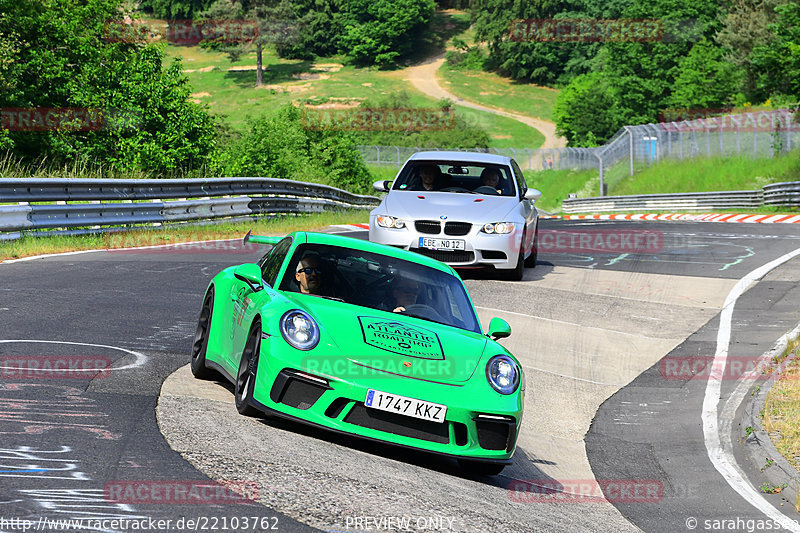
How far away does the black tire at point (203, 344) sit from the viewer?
25.8 ft

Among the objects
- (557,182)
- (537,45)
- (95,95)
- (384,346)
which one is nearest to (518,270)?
(384,346)

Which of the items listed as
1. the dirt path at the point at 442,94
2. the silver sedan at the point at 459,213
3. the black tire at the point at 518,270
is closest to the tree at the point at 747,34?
the dirt path at the point at 442,94

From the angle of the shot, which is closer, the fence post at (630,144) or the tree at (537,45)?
the fence post at (630,144)

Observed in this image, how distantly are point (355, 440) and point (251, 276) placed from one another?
1358mm

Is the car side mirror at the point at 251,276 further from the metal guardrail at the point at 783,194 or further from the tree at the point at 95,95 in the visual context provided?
the metal guardrail at the point at 783,194

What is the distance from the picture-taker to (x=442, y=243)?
14.1 m

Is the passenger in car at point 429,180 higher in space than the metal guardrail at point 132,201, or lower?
higher

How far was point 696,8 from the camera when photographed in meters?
91.1

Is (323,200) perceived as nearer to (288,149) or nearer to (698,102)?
(288,149)

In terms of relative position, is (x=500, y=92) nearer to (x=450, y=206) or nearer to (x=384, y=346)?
(x=450, y=206)

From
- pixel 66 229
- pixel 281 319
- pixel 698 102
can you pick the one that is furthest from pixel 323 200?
pixel 698 102

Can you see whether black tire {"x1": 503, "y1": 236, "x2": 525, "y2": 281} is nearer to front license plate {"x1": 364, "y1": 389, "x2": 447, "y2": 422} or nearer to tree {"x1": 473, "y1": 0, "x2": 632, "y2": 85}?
front license plate {"x1": 364, "y1": 389, "x2": 447, "y2": 422}

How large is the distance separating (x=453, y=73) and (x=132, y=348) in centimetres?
13905

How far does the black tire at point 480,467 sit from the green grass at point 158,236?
9.87m
